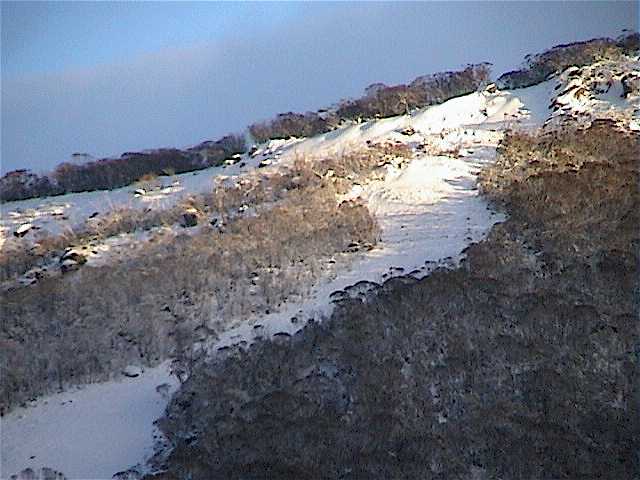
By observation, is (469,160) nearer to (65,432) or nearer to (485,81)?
(485,81)

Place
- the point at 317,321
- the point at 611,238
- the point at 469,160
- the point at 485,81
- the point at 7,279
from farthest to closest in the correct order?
the point at 485,81
the point at 469,160
the point at 7,279
the point at 611,238
the point at 317,321

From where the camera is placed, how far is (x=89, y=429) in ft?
19.9

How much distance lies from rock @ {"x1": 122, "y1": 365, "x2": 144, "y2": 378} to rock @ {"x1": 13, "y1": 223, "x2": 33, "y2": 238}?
6.94 metres

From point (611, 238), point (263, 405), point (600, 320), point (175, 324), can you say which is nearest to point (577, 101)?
point (611, 238)

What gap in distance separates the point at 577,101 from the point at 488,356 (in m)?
10.9

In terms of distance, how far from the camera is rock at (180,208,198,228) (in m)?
11.4

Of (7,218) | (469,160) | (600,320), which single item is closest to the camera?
(600,320)

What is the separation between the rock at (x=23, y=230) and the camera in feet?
41.5

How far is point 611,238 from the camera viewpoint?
7.58 meters

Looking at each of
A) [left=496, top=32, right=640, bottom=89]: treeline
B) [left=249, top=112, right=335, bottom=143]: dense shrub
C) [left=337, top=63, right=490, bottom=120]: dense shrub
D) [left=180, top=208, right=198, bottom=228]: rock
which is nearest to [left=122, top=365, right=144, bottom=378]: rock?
[left=180, top=208, right=198, bottom=228]: rock

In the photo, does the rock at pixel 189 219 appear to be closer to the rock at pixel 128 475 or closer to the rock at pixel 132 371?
the rock at pixel 132 371

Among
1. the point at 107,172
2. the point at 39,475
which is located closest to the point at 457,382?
the point at 39,475

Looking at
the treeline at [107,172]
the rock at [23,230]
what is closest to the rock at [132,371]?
the rock at [23,230]

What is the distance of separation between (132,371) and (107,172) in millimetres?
10466
